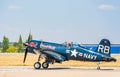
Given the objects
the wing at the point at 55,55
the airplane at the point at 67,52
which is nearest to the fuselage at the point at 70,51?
the airplane at the point at 67,52

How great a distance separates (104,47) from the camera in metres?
34.3

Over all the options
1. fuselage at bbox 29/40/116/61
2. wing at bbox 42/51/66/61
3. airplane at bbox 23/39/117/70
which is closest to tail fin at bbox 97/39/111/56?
airplane at bbox 23/39/117/70

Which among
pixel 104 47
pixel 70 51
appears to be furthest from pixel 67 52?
pixel 104 47

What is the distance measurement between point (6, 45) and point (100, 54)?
8961 cm

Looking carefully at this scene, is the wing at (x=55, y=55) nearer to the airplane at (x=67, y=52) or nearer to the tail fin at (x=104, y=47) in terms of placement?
the airplane at (x=67, y=52)

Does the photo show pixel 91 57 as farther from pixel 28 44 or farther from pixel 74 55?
pixel 28 44

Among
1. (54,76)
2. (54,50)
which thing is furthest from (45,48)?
(54,76)

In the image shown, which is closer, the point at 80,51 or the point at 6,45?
the point at 80,51

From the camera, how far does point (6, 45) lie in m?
121

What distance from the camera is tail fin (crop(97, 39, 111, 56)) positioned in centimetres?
3412

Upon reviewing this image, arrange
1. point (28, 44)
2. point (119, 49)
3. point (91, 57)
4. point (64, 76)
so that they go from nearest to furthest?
point (64, 76), point (91, 57), point (28, 44), point (119, 49)

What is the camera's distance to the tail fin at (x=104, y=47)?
34116 millimetres

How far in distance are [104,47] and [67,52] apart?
10.9 feet

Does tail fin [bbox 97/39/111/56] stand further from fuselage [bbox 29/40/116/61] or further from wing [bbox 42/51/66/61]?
wing [bbox 42/51/66/61]
